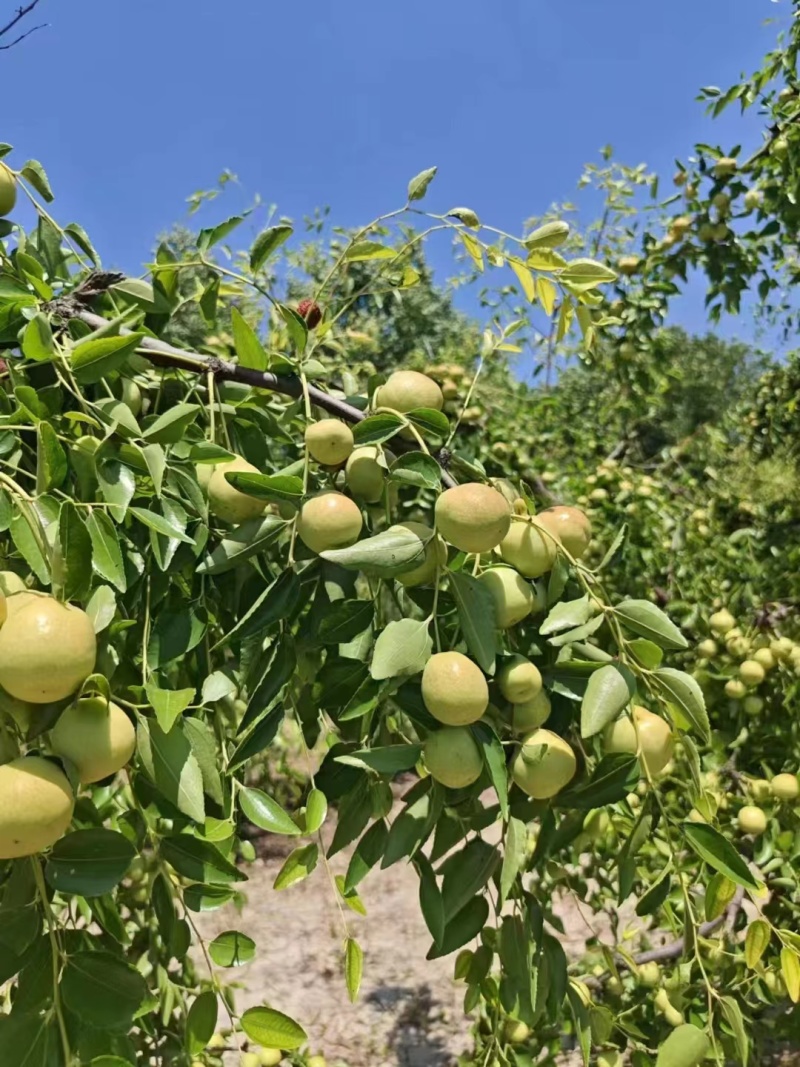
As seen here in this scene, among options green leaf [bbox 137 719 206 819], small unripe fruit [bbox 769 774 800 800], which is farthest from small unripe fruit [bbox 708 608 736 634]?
green leaf [bbox 137 719 206 819]

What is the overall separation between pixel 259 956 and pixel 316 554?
12.0 feet

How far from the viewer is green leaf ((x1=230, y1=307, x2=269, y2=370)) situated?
0.95m

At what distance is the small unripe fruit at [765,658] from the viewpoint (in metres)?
1.98

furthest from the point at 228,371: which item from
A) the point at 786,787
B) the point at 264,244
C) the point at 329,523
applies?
the point at 786,787

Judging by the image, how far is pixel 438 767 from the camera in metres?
0.74

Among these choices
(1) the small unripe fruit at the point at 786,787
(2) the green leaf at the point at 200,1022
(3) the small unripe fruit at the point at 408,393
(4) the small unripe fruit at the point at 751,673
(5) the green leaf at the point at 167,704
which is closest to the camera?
(5) the green leaf at the point at 167,704

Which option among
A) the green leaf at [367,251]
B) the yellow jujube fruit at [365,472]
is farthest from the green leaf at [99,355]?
the green leaf at [367,251]

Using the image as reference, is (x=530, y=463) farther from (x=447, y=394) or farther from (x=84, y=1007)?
(x=84, y=1007)

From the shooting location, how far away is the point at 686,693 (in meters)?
0.84

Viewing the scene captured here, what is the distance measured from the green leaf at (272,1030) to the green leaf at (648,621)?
1.79 feet

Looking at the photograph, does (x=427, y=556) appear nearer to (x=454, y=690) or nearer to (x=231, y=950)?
(x=454, y=690)

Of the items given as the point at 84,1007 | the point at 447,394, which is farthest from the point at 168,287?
the point at 447,394

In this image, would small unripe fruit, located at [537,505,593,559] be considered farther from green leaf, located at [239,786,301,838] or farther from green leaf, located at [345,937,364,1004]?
green leaf, located at [345,937,364,1004]

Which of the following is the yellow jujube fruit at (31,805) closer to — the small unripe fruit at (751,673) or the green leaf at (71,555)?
the green leaf at (71,555)
